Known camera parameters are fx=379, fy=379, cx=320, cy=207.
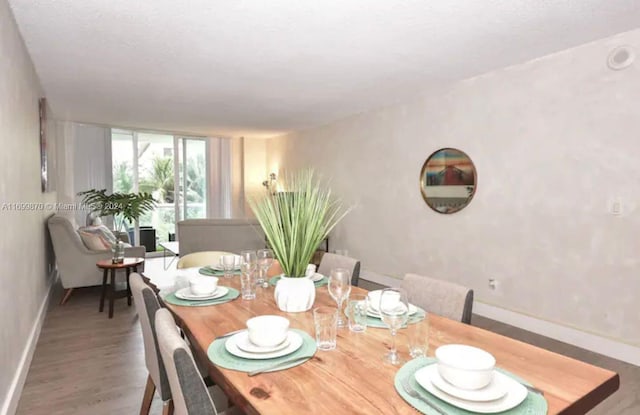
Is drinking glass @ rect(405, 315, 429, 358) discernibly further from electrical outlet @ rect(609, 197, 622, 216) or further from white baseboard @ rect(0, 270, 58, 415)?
electrical outlet @ rect(609, 197, 622, 216)

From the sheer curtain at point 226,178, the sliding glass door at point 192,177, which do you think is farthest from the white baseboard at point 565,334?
the sliding glass door at point 192,177

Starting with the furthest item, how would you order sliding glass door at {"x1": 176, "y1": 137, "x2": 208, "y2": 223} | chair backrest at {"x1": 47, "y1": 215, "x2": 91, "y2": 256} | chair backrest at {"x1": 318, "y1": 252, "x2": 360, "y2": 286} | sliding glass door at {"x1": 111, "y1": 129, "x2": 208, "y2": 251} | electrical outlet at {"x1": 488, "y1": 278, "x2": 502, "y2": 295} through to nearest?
sliding glass door at {"x1": 176, "y1": 137, "x2": 208, "y2": 223}, sliding glass door at {"x1": 111, "y1": 129, "x2": 208, "y2": 251}, chair backrest at {"x1": 47, "y1": 215, "x2": 91, "y2": 256}, electrical outlet at {"x1": 488, "y1": 278, "x2": 502, "y2": 295}, chair backrest at {"x1": 318, "y1": 252, "x2": 360, "y2": 286}

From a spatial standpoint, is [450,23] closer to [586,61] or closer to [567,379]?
[586,61]

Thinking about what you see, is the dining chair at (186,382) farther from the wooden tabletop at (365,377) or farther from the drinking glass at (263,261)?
the drinking glass at (263,261)

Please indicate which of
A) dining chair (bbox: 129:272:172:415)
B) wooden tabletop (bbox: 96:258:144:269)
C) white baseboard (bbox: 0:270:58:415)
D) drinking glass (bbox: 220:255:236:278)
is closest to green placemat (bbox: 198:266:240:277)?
drinking glass (bbox: 220:255:236:278)

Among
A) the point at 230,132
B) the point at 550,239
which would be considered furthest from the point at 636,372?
the point at 230,132

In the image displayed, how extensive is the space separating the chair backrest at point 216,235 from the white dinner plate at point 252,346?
3.47 meters

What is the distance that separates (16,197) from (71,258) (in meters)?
1.80

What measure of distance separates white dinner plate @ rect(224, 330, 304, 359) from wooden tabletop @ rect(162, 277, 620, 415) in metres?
0.07

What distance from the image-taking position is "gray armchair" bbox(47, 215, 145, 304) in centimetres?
391

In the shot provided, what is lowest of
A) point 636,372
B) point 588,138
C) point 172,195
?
point 636,372

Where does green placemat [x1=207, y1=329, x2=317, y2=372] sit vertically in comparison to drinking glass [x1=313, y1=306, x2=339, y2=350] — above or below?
below

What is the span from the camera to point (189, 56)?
3.05 m

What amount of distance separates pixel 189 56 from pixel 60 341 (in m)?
2.47
